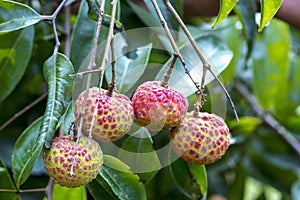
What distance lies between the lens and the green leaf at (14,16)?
Result: 660 mm

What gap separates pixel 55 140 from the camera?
1.88 ft

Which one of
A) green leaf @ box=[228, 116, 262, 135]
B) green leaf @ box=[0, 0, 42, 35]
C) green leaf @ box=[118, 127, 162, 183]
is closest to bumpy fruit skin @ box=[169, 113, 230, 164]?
green leaf @ box=[118, 127, 162, 183]

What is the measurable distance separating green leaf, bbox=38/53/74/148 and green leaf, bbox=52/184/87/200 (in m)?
0.15

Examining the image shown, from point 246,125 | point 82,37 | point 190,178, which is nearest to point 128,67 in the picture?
point 82,37

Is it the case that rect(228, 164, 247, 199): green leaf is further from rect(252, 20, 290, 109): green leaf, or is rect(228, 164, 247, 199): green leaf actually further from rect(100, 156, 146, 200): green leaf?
rect(100, 156, 146, 200): green leaf

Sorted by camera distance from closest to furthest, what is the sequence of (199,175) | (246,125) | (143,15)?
(199,175)
(143,15)
(246,125)

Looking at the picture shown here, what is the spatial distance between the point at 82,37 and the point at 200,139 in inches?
10.5

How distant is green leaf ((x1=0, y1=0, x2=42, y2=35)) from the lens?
0.66 meters

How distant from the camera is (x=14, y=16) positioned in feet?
2.20

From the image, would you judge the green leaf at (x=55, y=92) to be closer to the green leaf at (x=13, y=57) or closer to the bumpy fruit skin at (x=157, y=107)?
the bumpy fruit skin at (x=157, y=107)

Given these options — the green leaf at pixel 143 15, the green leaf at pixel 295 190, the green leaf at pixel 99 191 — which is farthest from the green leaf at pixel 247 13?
the green leaf at pixel 295 190

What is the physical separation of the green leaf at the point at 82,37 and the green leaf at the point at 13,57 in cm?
11

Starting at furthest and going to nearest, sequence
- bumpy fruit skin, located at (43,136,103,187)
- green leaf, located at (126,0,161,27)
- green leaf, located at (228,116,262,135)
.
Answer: green leaf, located at (228,116,262,135), green leaf, located at (126,0,161,27), bumpy fruit skin, located at (43,136,103,187)

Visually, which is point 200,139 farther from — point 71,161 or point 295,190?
point 295,190
